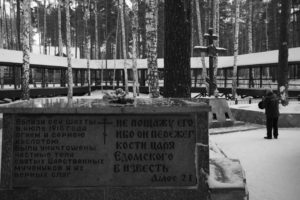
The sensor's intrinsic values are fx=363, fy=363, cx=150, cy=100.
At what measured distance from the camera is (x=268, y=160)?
7961 millimetres

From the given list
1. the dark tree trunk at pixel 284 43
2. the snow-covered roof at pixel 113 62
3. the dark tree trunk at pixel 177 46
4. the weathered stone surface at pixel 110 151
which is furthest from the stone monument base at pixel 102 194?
the snow-covered roof at pixel 113 62

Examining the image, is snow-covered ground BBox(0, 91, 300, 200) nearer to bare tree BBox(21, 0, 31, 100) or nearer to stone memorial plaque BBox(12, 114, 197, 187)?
stone memorial plaque BBox(12, 114, 197, 187)

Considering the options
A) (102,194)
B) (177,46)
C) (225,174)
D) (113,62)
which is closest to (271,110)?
(177,46)

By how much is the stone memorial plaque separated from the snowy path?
1.59 meters

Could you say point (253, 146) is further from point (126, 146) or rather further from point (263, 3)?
point (263, 3)

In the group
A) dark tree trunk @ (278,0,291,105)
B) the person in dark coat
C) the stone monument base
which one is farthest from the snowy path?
dark tree trunk @ (278,0,291,105)

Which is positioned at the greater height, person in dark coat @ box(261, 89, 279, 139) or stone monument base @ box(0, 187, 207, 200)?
person in dark coat @ box(261, 89, 279, 139)

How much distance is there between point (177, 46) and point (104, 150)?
12.6 feet

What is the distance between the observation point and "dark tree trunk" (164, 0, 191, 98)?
26.3 ft

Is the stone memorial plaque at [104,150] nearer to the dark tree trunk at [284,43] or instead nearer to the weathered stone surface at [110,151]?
the weathered stone surface at [110,151]

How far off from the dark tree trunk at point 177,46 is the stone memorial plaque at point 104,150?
10.6ft

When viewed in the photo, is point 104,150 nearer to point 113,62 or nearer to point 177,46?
point 177,46

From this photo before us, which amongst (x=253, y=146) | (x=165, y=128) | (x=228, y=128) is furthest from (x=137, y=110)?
(x=228, y=128)

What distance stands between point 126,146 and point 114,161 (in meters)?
0.26
